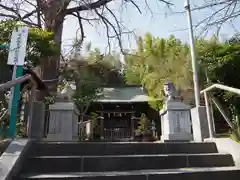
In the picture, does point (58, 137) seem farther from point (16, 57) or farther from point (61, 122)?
point (16, 57)

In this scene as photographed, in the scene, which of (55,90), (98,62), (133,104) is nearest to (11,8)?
(55,90)

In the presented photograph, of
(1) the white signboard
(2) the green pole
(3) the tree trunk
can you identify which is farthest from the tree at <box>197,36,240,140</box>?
(2) the green pole

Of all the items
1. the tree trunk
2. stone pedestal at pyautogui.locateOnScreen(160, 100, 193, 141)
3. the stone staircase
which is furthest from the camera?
the tree trunk

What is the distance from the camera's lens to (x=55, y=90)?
10.1 m

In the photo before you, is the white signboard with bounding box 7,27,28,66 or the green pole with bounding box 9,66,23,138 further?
the white signboard with bounding box 7,27,28,66

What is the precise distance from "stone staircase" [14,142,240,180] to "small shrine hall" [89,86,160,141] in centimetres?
1215

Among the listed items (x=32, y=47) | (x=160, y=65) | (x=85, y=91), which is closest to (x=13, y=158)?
(x=32, y=47)

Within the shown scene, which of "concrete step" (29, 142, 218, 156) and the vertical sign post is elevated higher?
the vertical sign post

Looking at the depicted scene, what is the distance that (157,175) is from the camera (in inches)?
118

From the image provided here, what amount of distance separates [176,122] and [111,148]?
10.2 feet

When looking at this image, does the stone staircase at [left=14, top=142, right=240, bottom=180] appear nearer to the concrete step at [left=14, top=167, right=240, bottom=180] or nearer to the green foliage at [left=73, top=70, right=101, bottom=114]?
the concrete step at [left=14, top=167, right=240, bottom=180]

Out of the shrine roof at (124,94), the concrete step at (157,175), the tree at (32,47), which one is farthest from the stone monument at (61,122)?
the shrine roof at (124,94)

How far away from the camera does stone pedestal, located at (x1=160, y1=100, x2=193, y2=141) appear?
20.7 ft

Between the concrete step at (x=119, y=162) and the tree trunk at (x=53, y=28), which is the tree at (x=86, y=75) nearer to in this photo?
the tree trunk at (x=53, y=28)
